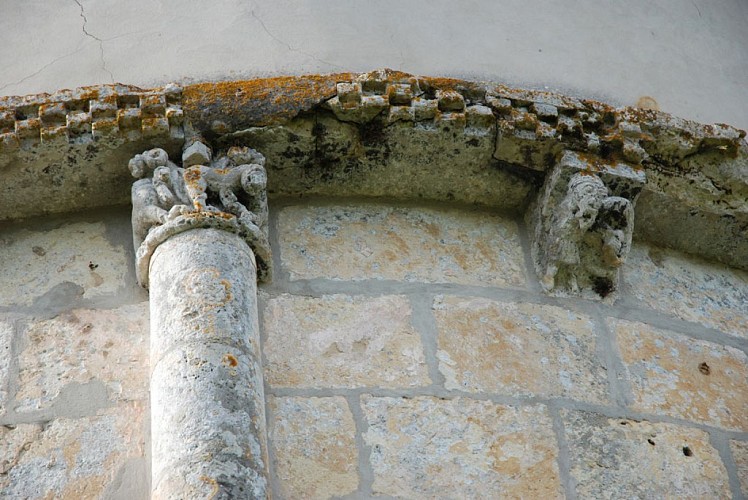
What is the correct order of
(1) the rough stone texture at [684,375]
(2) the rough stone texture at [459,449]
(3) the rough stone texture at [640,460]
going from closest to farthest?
(2) the rough stone texture at [459,449] → (3) the rough stone texture at [640,460] → (1) the rough stone texture at [684,375]

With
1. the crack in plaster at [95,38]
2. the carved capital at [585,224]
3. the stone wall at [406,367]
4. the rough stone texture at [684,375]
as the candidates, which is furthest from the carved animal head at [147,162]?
the rough stone texture at [684,375]

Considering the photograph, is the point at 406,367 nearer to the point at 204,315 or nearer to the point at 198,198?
the point at 204,315

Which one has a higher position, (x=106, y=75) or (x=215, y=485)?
(x=106, y=75)

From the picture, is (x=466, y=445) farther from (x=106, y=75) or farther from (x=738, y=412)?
(x=106, y=75)

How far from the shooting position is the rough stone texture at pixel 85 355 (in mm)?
3934

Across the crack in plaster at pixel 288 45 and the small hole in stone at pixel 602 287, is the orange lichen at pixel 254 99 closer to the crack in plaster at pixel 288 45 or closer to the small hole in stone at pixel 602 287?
the crack in plaster at pixel 288 45

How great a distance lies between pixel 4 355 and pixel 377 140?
1.66m

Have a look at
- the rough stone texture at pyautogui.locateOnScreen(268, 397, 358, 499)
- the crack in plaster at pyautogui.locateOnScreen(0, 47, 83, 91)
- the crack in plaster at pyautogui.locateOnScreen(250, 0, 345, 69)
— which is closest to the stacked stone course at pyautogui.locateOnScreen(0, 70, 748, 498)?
the rough stone texture at pyautogui.locateOnScreen(268, 397, 358, 499)

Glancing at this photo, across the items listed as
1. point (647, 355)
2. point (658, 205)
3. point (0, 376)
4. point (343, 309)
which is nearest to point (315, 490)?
point (343, 309)

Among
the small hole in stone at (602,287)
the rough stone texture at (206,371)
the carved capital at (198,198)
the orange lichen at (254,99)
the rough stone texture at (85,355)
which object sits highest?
the orange lichen at (254,99)

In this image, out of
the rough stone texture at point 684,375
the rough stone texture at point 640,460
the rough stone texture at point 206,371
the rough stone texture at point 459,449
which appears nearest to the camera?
the rough stone texture at point 206,371

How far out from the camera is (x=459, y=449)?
12.7 ft

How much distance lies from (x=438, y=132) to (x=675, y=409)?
1.43m

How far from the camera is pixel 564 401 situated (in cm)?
411
